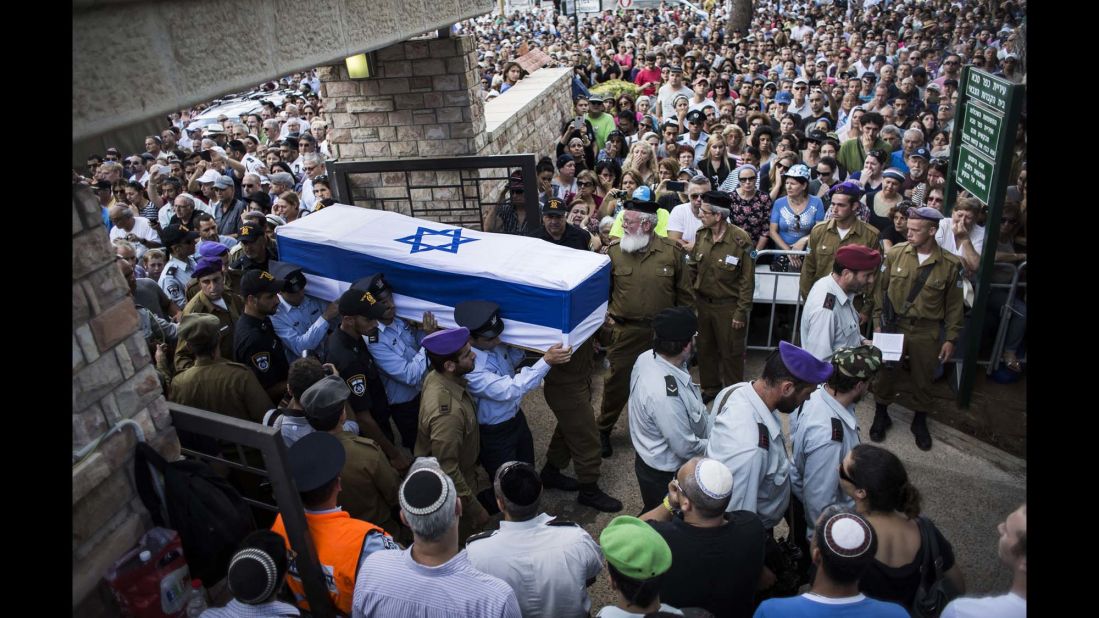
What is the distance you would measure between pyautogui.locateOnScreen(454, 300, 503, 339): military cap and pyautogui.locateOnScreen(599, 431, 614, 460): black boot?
1.47 meters

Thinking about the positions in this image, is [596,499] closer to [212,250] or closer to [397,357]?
[397,357]

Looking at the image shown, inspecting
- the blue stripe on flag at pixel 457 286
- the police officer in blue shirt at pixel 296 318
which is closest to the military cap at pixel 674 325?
the blue stripe on flag at pixel 457 286

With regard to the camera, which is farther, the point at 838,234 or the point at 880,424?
the point at 838,234

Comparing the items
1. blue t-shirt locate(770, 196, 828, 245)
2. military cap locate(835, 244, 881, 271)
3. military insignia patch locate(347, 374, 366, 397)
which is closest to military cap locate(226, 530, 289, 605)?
military insignia patch locate(347, 374, 366, 397)

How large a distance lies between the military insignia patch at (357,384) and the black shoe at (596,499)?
5.15 ft

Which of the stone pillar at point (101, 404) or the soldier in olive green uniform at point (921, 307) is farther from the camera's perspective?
the soldier in olive green uniform at point (921, 307)

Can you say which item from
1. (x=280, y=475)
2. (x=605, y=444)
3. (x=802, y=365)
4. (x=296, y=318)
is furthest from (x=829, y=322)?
(x=296, y=318)

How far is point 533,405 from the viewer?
5.81 meters

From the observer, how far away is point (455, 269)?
4.34 meters

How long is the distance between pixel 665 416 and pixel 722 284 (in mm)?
2014

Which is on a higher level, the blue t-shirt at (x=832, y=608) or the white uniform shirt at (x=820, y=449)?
the blue t-shirt at (x=832, y=608)

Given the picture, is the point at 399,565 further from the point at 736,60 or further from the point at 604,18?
the point at 604,18

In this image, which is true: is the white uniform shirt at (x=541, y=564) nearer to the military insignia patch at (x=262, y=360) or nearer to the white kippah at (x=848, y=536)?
the white kippah at (x=848, y=536)

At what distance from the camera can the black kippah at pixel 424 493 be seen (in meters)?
2.44
